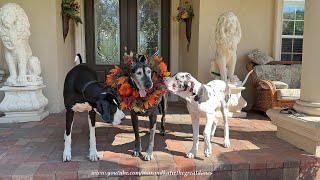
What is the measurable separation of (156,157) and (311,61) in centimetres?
196

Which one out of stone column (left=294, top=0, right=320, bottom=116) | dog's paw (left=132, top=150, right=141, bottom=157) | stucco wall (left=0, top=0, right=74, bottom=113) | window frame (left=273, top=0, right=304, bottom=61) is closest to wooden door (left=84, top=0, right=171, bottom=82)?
stucco wall (left=0, top=0, right=74, bottom=113)

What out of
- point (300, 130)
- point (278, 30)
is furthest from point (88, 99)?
point (278, 30)

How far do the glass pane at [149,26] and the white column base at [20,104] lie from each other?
2641 mm

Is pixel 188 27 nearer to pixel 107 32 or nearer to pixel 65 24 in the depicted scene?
pixel 107 32

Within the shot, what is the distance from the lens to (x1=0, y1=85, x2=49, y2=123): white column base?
A: 4043 mm

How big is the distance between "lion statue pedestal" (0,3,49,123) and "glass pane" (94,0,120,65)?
2025 mm

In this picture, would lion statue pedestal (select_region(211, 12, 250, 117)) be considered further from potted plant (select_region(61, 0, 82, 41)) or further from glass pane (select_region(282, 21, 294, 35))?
potted plant (select_region(61, 0, 82, 41))

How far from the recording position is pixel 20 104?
13.3 feet

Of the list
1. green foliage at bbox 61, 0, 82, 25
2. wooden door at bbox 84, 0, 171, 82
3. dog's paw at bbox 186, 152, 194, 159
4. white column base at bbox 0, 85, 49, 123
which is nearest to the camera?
dog's paw at bbox 186, 152, 194, 159

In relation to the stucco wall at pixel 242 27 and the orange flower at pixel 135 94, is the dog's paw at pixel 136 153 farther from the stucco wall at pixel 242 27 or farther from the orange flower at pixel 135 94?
the stucco wall at pixel 242 27

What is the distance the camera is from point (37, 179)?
2.24 meters

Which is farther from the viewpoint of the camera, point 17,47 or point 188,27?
point 188,27

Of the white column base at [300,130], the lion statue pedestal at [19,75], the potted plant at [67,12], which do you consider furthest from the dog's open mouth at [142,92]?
the potted plant at [67,12]

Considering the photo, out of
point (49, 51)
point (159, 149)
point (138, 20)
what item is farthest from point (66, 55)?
point (159, 149)
